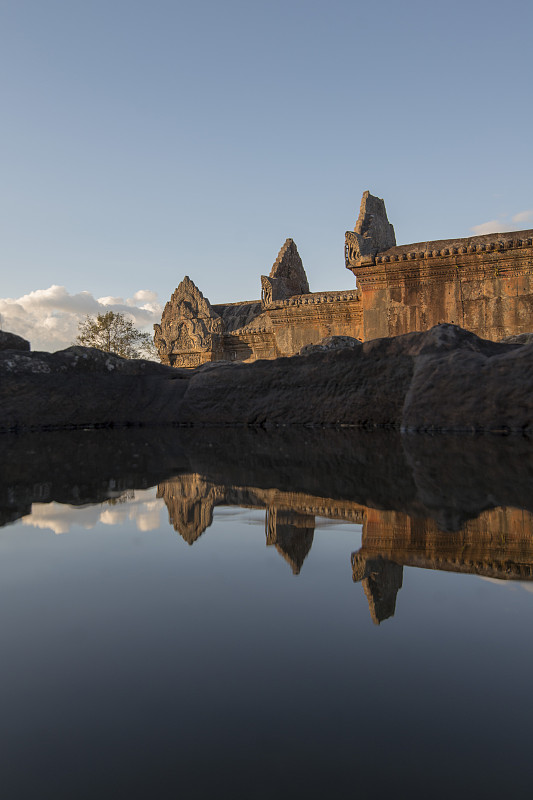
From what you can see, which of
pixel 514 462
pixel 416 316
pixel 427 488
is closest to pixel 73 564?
pixel 427 488

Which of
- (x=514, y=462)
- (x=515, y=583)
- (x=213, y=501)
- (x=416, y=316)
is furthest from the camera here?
(x=416, y=316)

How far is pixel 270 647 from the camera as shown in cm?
82

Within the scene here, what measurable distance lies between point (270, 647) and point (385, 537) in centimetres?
67

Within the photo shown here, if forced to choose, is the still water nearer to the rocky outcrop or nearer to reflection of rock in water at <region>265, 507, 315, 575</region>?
reflection of rock in water at <region>265, 507, 315, 575</region>

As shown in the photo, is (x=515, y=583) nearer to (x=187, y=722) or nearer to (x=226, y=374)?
(x=187, y=722)

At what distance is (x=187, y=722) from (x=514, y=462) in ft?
7.70

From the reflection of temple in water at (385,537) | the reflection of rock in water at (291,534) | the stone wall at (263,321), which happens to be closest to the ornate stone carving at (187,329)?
the stone wall at (263,321)

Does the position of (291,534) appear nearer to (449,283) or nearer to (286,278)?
(449,283)

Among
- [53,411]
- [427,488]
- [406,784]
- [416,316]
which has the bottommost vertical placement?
[406,784]

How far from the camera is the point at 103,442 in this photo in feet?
14.7

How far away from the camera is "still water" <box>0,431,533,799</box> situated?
1.86ft

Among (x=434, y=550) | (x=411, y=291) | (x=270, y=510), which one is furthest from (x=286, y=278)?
(x=434, y=550)

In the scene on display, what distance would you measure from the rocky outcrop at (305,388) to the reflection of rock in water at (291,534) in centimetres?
318

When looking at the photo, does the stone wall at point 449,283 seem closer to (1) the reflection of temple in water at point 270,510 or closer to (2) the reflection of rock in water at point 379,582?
(1) the reflection of temple in water at point 270,510
